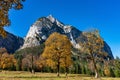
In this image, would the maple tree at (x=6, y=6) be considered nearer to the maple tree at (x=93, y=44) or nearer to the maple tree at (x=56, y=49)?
the maple tree at (x=93, y=44)

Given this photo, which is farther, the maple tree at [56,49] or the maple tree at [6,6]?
the maple tree at [56,49]

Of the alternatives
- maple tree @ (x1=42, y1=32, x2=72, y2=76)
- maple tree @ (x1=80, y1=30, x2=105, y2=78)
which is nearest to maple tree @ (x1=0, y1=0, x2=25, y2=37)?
maple tree @ (x1=80, y1=30, x2=105, y2=78)

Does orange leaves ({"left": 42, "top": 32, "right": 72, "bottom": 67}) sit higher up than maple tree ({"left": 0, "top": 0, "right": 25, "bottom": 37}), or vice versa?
orange leaves ({"left": 42, "top": 32, "right": 72, "bottom": 67})

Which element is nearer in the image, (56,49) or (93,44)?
(93,44)

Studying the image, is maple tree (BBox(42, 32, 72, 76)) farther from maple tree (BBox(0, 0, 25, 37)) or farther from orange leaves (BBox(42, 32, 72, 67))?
maple tree (BBox(0, 0, 25, 37))

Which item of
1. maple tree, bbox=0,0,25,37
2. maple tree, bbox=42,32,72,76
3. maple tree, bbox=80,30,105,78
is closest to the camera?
maple tree, bbox=0,0,25,37

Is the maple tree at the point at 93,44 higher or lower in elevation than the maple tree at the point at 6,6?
higher

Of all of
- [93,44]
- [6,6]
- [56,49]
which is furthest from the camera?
[56,49]

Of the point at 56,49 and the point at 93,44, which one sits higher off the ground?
the point at 93,44

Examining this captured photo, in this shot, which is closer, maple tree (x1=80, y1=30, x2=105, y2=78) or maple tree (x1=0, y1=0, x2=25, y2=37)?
maple tree (x1=0, y1=0, x2=25, y2=37)

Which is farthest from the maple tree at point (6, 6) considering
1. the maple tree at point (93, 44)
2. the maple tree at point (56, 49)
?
the maple tree at point (56, 49)

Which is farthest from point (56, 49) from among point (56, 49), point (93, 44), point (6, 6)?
point (6, 6)

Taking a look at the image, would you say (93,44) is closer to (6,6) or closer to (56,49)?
(56,49)

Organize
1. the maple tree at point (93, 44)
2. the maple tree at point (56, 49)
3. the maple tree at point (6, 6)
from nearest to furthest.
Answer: the maple tree at point (6, 6)
the maple tree at point (93, 44)
the maple tree at point (56, 49)
